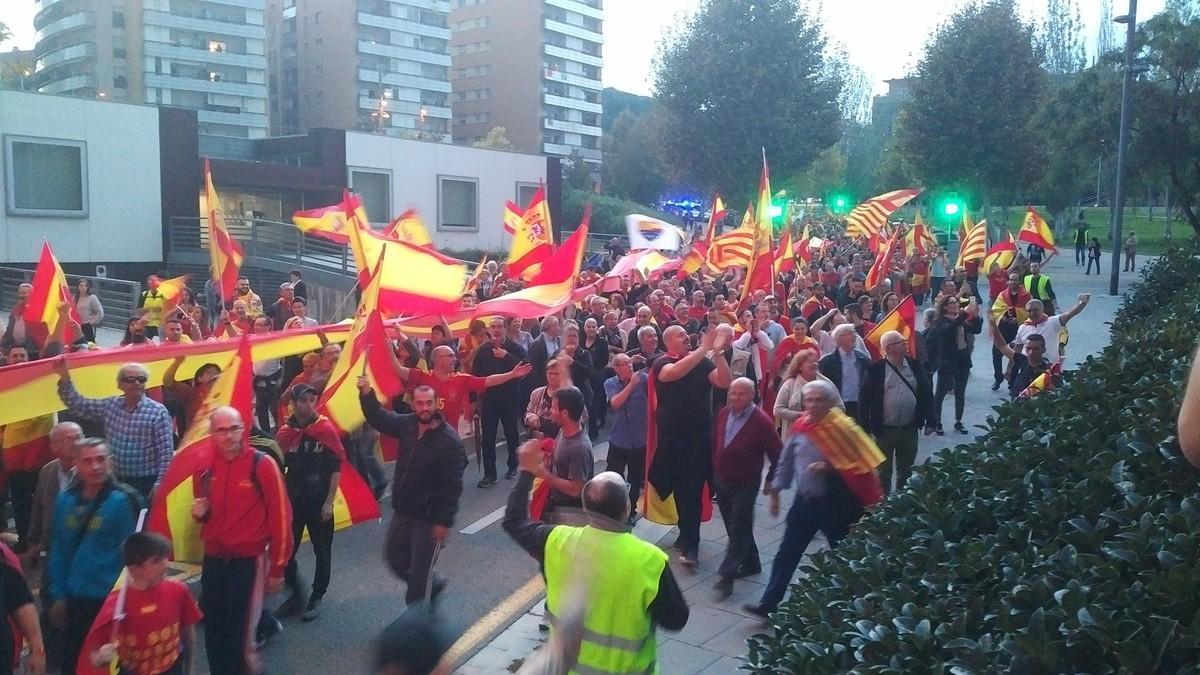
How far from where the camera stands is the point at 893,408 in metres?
8.30

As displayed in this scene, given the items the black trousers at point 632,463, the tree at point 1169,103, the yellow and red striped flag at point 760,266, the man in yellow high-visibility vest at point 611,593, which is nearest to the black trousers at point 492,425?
the black trousers at point 632,463

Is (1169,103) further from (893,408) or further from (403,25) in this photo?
(403,25)

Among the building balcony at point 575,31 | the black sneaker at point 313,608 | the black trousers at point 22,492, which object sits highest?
the building balcony at point 575,31

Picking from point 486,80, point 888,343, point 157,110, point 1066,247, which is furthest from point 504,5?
point 888,343

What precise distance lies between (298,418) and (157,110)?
918 inches

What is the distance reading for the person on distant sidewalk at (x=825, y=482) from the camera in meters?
6.32

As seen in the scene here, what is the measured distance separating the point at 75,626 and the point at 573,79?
85626 millimetres

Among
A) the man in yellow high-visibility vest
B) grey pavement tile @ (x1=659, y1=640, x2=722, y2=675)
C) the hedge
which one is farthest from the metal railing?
the hedge

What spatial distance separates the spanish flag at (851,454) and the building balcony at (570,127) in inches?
3179

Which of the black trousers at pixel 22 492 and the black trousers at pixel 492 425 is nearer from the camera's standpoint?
the black trousers at pixel 22 492

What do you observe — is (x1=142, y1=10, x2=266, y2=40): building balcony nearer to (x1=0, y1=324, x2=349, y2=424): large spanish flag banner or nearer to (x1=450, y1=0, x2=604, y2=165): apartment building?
(x1=450, y1=0, x2=604, y2=165): apartment building

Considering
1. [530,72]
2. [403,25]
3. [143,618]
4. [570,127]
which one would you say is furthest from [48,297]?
[570,127]

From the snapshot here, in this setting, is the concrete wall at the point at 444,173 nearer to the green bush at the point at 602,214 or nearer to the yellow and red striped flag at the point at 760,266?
the green bush at the point at 602,214

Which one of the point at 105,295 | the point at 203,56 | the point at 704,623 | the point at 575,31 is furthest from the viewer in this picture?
the point at 575,31
